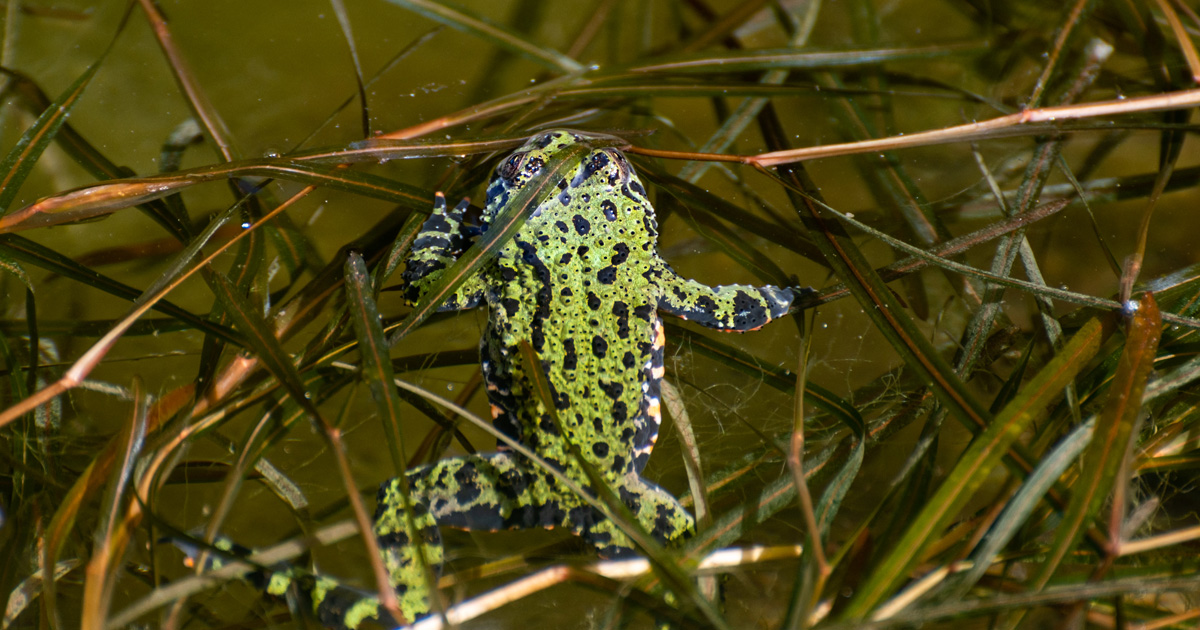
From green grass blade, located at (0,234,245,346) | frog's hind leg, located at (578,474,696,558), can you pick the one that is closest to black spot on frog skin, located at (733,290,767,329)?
frog's hind leg, located at (578,474,696,558)

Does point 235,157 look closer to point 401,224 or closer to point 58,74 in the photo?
point 401,224

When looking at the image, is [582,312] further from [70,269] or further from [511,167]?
[70,269]

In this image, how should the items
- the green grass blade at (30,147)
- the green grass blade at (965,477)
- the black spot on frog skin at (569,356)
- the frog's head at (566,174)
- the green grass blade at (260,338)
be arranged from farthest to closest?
1. the frog's head at (566,174)
2. the green grass blade at (30,147)
3. the black spot on frog skin at (569,356)
4. the green grass blade at (260,338)
5. the green grass blade at (965,477)

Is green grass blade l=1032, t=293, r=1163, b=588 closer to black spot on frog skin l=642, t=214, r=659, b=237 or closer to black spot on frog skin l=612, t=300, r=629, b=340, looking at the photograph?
black spot on frog skin l=612, t=300, r=629, b=340

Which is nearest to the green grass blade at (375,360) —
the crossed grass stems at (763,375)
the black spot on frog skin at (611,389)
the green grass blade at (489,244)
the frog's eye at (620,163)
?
the crossed grass stems at (763,375)

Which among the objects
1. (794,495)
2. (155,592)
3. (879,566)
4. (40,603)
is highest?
(40,603)

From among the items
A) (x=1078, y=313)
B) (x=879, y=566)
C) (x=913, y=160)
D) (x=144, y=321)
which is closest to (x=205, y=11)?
(x=144, y=321)

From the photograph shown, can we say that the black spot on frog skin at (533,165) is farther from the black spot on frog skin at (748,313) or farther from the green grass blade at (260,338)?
the green grass blade at (260,338)
